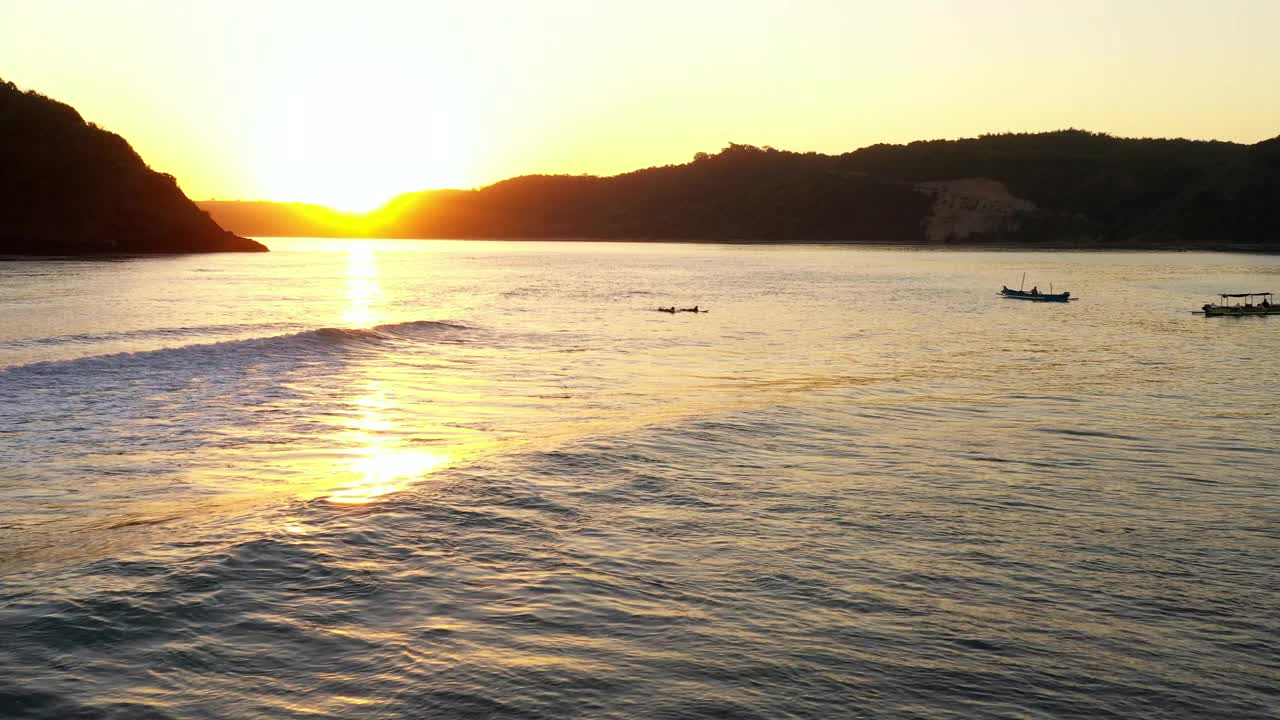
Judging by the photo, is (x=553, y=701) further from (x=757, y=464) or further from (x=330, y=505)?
(x=757, y=464)

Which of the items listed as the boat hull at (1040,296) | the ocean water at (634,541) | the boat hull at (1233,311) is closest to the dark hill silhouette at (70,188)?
the ocean water at (634,541)

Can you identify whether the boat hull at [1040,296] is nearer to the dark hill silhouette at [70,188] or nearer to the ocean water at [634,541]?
the ocean water at [634,541]

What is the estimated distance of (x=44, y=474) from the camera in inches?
623

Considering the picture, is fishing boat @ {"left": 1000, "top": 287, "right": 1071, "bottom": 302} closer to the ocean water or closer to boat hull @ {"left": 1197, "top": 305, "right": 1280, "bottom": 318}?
boat hull @ {"left": 1197, "top": 305, "right": 1280, "bottom": 318}

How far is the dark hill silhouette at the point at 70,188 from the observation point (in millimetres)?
121625

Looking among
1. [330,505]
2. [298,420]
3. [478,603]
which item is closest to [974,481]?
[478,603]

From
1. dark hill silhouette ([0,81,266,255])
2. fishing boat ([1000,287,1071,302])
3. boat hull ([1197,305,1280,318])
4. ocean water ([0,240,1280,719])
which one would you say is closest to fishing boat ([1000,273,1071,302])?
fishing boat ([1000,287,1071,302])

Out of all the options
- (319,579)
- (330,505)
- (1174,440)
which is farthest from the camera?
(1174,440)

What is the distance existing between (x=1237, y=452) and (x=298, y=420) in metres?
18.8

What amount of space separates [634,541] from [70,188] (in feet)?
450

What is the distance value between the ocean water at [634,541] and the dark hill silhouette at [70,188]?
109235 mm

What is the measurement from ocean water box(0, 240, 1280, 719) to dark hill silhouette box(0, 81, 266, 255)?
109235mm

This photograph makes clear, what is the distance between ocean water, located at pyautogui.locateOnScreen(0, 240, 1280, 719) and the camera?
28.4 feet

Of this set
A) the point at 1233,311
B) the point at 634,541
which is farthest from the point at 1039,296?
the point at 634,541
